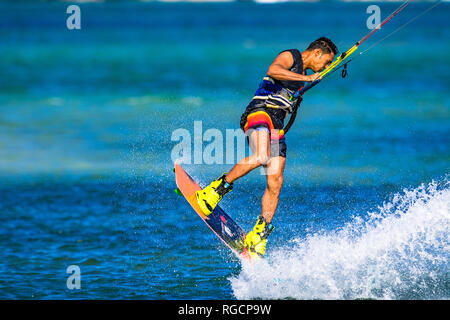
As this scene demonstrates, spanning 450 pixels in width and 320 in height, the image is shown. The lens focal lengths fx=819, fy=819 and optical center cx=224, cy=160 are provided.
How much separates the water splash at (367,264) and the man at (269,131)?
42 cm

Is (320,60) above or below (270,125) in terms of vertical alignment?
above

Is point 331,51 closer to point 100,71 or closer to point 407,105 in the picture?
point 407,105

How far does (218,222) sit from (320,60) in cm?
217

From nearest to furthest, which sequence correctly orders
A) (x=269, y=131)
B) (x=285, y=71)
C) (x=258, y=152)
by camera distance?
(x=285, y=71) < (x=258, y=152) < (x=269, y=131)

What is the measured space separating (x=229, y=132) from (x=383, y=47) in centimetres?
3372

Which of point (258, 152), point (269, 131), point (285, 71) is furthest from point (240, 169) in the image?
point (285, 71)

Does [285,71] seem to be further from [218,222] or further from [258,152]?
[218,222]

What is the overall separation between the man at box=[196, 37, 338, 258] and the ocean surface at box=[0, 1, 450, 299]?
0.54 metres

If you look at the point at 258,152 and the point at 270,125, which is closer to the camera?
the point at 258,152

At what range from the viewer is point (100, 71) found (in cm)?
3838

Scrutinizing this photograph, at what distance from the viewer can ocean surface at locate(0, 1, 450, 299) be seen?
8961 millimetres

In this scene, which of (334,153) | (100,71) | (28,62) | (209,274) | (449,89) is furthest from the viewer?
(28,62)

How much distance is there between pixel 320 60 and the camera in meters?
8.64
